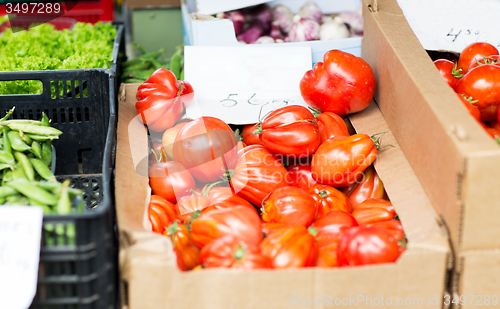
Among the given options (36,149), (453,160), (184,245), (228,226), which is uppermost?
(453,160)

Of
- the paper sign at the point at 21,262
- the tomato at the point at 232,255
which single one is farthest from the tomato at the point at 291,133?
the paper sign at the point at 21,262

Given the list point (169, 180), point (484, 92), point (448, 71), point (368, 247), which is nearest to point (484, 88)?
point (484, 92)

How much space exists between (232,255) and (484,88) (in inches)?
45.5

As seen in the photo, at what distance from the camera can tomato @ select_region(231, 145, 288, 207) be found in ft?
5.41

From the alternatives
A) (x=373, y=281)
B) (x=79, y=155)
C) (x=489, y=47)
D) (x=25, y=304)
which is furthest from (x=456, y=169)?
(x=79, y=155)

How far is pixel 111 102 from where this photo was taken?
1.71m

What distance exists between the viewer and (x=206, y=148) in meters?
1.63

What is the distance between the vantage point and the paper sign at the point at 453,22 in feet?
6.74

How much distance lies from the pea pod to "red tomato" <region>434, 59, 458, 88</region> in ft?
5.50

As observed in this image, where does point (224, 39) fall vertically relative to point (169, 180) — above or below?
above

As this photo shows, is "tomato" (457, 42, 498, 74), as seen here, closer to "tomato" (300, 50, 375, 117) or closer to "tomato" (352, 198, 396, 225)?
"tomato" (300, 50, 375, 117)

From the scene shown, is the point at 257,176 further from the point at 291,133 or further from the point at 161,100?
the point at 161,100

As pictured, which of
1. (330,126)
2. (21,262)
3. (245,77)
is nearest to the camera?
(21,262)

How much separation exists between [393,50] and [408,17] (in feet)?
1.72
